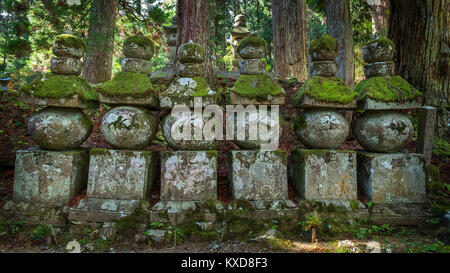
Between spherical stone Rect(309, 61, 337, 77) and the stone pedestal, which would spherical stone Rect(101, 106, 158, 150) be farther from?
spherical stone Rect(309, 61, 337, 77)

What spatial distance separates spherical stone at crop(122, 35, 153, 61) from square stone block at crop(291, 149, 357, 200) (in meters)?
1.93

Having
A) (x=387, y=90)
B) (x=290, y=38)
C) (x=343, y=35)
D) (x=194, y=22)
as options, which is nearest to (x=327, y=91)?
(x=387, y=90)

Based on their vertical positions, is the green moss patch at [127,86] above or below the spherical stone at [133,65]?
below

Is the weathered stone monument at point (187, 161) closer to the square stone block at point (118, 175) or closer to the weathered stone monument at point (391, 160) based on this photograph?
the square stone block at point (118, 175)

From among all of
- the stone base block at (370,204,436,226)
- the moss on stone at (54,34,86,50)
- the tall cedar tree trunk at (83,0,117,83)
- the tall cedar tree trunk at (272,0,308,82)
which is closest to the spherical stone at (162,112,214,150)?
the moss on stone at (54,34,86,50)

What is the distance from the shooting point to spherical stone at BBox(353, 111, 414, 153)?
2.63 meters

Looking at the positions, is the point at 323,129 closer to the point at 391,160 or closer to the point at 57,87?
the point at 391,160

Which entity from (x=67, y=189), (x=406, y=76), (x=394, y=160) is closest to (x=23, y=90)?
(x=67, y=189)

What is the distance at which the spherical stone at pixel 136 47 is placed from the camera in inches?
102

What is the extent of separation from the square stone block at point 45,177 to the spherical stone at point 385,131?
9.94 ft

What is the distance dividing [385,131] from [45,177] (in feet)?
11.2

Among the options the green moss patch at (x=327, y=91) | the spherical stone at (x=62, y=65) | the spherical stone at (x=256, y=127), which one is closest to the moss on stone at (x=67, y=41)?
the spherical stone at (x=62, y=65)

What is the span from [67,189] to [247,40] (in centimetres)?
234
